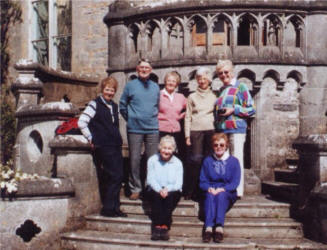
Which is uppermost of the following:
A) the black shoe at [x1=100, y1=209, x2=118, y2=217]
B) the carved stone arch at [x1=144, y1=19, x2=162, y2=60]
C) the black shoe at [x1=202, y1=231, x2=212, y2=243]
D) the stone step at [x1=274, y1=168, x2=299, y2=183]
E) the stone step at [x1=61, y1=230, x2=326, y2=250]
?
the carved stone arch at [x1=144, y1=19, x2=162, y2=60]

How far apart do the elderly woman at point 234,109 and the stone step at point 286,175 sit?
1099mm

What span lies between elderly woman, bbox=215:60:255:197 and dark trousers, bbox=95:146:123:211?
1.34 metres

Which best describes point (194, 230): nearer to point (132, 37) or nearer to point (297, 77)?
point (297, 77)

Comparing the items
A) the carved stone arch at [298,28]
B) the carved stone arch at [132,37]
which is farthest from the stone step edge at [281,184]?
the carved stone arch at [132,37]

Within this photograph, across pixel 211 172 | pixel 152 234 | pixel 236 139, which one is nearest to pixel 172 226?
pixel 152 234

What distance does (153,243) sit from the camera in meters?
6.21

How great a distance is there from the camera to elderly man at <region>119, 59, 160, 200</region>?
712cm

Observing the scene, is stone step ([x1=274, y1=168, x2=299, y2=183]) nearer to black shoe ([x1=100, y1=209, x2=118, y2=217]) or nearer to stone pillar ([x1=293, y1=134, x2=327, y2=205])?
stone pillar ([x1=293, y1=134, x2=327, y2=205])

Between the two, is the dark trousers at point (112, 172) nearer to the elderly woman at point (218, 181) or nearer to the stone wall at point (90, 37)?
the elderly woman at point (218, 181)

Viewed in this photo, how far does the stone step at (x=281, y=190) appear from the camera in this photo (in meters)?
6.98

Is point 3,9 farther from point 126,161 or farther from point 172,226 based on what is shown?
point 172,226

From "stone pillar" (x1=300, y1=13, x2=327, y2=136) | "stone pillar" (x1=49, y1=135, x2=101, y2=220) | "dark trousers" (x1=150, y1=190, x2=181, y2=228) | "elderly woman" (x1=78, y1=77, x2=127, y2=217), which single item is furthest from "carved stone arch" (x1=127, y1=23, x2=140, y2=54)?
"dark trousers" (x1=150, y1=190, x2=181, y2=228)

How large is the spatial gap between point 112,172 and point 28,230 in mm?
1207

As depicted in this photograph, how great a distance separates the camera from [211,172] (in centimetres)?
662
